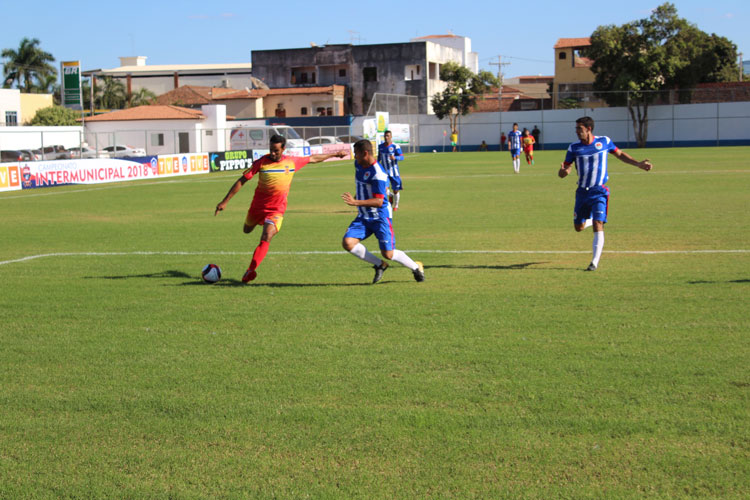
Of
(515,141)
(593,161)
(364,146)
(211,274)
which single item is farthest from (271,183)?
(515,141)

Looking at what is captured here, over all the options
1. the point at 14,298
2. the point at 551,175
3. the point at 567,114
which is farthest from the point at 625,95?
the point at 14,298

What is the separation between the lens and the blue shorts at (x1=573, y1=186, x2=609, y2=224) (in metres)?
11.7

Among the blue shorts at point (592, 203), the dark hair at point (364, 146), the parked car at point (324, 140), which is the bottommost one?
the blue shorts at point (592, 203)

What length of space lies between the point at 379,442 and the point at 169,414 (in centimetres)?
155

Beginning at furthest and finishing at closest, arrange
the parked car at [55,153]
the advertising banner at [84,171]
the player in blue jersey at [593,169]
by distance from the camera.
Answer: the parked car at [55,153] → the advertising banner at [84,171] → the player in blue jersey at [593,169]

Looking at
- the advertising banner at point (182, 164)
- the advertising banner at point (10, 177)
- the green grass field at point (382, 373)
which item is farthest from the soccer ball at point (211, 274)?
the advertising banner at point (182, 164)

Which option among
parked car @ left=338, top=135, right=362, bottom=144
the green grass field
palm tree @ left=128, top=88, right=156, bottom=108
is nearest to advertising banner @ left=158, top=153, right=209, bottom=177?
parked car @ left=338, top=135, right=362, bottom=144

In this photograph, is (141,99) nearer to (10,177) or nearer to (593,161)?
(10,177)

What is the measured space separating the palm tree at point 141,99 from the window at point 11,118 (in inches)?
840

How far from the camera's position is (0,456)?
5.04 metres

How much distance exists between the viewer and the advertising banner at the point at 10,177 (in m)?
32.2

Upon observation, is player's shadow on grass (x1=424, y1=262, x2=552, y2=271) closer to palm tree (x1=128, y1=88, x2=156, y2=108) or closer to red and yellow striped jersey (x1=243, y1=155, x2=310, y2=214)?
red and yellow striped jersey (x1=243, y1=155, x2=310, y2=214)

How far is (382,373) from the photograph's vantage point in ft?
21.7

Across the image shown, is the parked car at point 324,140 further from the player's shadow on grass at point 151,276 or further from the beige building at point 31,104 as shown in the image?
the player's shadow on grass at point 151,276
